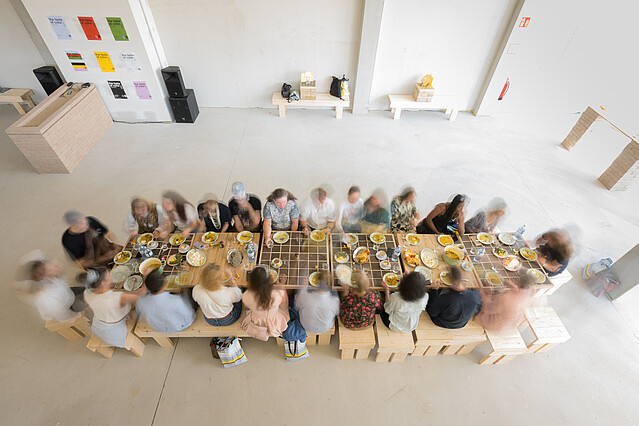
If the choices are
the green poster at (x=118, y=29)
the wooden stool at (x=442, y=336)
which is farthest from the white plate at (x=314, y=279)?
the green poster at (x=118, y=29)

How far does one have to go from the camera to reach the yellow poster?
625cm

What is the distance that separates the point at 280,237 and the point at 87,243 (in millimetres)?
2257

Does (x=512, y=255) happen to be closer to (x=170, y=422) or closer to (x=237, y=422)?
(x=237, y=422)

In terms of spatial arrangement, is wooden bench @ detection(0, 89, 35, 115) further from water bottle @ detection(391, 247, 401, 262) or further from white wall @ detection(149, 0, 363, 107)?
water bottle @ detection(391, 247, 401, 262)

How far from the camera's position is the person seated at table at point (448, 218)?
403 cm

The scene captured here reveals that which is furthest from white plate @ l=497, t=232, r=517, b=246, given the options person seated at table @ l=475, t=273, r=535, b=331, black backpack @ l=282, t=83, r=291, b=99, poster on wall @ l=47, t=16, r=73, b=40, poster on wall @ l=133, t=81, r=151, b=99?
poster on wall @ l=47, t=16, r=73, b=40

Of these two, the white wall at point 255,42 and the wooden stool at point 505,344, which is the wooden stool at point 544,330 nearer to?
the wooden stool at point 505,344

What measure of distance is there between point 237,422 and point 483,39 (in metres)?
8.23

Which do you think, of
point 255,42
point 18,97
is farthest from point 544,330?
point 18,97

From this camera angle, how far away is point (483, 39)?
6.76 metres

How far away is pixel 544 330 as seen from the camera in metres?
3.43

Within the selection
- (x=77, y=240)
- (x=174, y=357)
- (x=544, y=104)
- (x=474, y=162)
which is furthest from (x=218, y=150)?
(x=544, y=104)

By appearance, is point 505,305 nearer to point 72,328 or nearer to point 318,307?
point 318,307

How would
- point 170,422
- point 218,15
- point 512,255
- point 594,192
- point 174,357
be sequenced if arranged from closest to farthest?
Result: point 170,422
point 174,357
point 512,255
point 594,192
point 218,15
